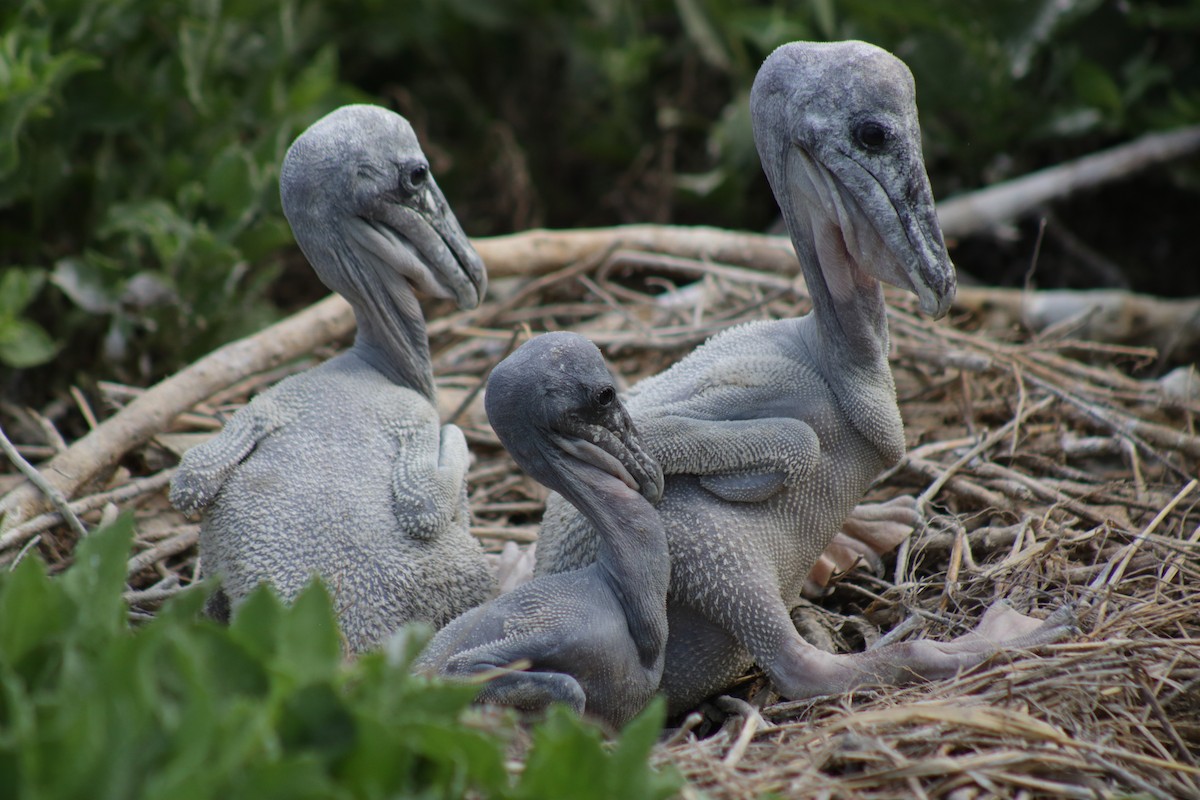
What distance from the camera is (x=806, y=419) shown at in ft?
8.73

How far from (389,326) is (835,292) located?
115cm

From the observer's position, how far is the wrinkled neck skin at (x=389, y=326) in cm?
303

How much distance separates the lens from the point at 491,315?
14.2ft

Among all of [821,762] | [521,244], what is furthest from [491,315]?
[821,762]

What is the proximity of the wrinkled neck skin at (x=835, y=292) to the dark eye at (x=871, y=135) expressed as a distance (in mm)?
157

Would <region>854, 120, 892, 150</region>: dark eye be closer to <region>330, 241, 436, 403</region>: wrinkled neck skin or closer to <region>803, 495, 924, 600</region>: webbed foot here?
<region>803, 495, 924, 600</region>: webbed foot

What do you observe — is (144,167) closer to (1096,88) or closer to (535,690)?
(535,690)

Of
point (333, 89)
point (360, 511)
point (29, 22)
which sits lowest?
point (360, 511)

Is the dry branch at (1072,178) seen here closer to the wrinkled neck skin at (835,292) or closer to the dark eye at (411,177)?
the wrinkled neck skin at (835,292)

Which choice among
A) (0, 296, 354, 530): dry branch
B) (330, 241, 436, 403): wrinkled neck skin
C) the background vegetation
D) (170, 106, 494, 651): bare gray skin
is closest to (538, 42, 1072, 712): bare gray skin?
(170, 106, 494, 651): bare gray skin

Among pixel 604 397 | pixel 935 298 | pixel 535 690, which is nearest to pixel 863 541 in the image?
pixel 935 298

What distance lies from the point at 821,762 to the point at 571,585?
0.63 metres

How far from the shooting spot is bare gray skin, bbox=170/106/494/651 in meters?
2.62

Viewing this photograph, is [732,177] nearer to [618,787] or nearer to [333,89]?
[333,89]
